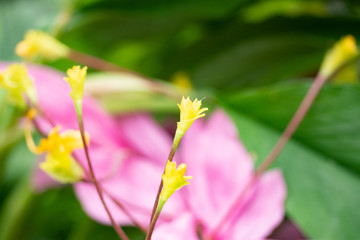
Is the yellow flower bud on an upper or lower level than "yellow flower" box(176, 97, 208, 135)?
lower

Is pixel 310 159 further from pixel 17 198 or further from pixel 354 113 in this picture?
pixel 17 198

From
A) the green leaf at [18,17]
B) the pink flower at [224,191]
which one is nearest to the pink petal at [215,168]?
the pink flower at [224,191]

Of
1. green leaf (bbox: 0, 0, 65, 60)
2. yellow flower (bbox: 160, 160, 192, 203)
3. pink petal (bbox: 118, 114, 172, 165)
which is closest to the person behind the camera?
yellow flower (bbox: 160, 160, 192, 203)

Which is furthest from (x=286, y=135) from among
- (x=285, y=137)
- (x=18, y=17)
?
(x=18, y=17)

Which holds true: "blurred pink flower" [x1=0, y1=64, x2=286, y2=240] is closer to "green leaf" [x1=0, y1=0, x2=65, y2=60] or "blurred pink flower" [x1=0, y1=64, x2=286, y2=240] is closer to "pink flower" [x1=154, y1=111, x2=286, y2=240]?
"pink flower" [x1=154, y1=111, x2=286, y2=240]

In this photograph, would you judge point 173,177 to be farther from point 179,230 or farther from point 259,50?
point 259,50

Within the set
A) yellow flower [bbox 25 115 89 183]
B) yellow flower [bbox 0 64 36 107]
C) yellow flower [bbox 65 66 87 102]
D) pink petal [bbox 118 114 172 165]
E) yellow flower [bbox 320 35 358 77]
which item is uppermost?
yellow flower [bbox 320 35 358 77]

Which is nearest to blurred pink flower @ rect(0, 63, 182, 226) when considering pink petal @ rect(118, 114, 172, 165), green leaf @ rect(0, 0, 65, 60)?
pink petal @ rect(118, 114, 172, 165)
